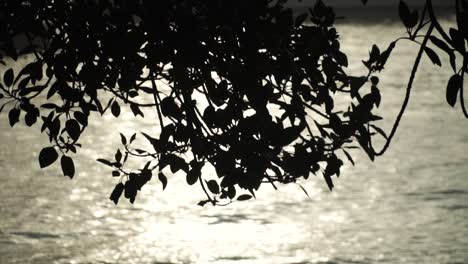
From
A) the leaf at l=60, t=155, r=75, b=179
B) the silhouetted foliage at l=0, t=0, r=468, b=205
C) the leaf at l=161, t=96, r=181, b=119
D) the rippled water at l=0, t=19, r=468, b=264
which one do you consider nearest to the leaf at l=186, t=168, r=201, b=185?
the silhouetted foliage at l=0, t=0, r=468, b=205

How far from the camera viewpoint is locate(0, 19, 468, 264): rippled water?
658 centimetres

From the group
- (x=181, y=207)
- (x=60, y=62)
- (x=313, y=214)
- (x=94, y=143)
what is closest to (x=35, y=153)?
(x=94, y=143)

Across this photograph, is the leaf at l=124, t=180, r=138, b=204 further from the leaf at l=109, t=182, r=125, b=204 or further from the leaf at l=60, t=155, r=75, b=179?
the leaf at l=60, t=155, r=75, b=179

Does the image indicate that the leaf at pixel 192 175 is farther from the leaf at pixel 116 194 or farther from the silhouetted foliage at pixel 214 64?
the leaf at pixel 116 194

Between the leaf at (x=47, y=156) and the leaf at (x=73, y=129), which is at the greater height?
the leaf at (x=73, y=129)

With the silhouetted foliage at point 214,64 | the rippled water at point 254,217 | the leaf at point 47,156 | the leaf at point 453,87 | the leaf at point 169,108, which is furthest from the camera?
the rippled water at point 254,217

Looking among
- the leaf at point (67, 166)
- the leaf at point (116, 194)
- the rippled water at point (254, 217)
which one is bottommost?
the rippled water at point (254, 217)

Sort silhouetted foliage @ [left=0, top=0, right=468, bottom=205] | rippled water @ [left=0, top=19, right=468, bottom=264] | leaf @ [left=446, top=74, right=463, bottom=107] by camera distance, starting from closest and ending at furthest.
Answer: leaf @ [left=446, top=74, right=463, bottom=107] < silhouetted foliage @ [left=0, top=0, right=468, bottom=205] < rippled water @ [left=0, top=19, right=468, bottom=264]

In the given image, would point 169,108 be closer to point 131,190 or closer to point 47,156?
point 131,190

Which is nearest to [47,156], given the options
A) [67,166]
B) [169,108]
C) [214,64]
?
[67,166]

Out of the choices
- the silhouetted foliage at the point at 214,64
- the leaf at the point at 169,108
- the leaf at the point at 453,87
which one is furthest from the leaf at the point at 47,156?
the leaf at the point at 453,87

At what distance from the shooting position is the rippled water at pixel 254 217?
658 centimetres

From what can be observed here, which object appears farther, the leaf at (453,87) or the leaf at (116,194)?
the leaf at (116,194)

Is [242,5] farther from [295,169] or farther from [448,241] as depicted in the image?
[448,241]
